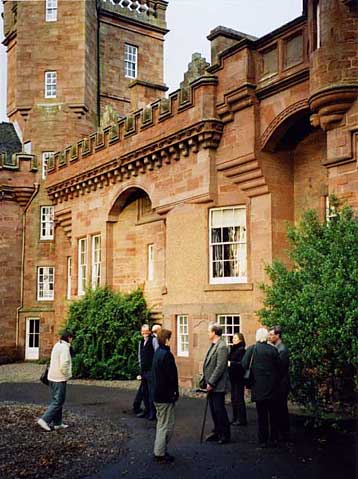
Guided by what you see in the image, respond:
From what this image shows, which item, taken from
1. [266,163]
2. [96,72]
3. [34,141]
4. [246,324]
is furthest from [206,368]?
[96,72]

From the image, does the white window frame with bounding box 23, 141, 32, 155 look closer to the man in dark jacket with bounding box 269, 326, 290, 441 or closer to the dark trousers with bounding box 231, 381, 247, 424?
the dark trousers with bounding box 231, 381, 247, 424

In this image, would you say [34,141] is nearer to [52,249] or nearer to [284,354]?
[52,249]

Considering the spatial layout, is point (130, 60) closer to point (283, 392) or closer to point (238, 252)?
point (238, 252)

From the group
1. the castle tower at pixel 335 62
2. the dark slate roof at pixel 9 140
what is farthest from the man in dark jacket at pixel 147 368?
the dark slate roof at pixel 9 140

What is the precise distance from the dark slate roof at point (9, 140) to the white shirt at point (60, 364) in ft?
68.9

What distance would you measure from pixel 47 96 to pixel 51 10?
4.20m

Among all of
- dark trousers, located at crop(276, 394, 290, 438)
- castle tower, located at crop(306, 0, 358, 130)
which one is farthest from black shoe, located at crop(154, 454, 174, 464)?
castle tower, located at crop(306, 0, 358, 130)

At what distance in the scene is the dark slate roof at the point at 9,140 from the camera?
1199 inches

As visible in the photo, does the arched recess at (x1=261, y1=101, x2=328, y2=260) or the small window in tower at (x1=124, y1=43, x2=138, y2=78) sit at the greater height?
the small window in tower at (x1=124, y1=43, x2=138, y2=78)

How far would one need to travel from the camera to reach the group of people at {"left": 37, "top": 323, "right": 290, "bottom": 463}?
28.8ft

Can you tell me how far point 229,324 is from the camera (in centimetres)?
1691

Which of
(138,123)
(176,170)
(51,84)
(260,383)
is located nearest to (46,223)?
(51,84)

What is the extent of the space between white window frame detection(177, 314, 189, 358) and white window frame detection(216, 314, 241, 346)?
1378mm

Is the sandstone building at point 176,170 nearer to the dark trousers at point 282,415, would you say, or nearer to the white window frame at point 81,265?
the white window frame at point 81,265
